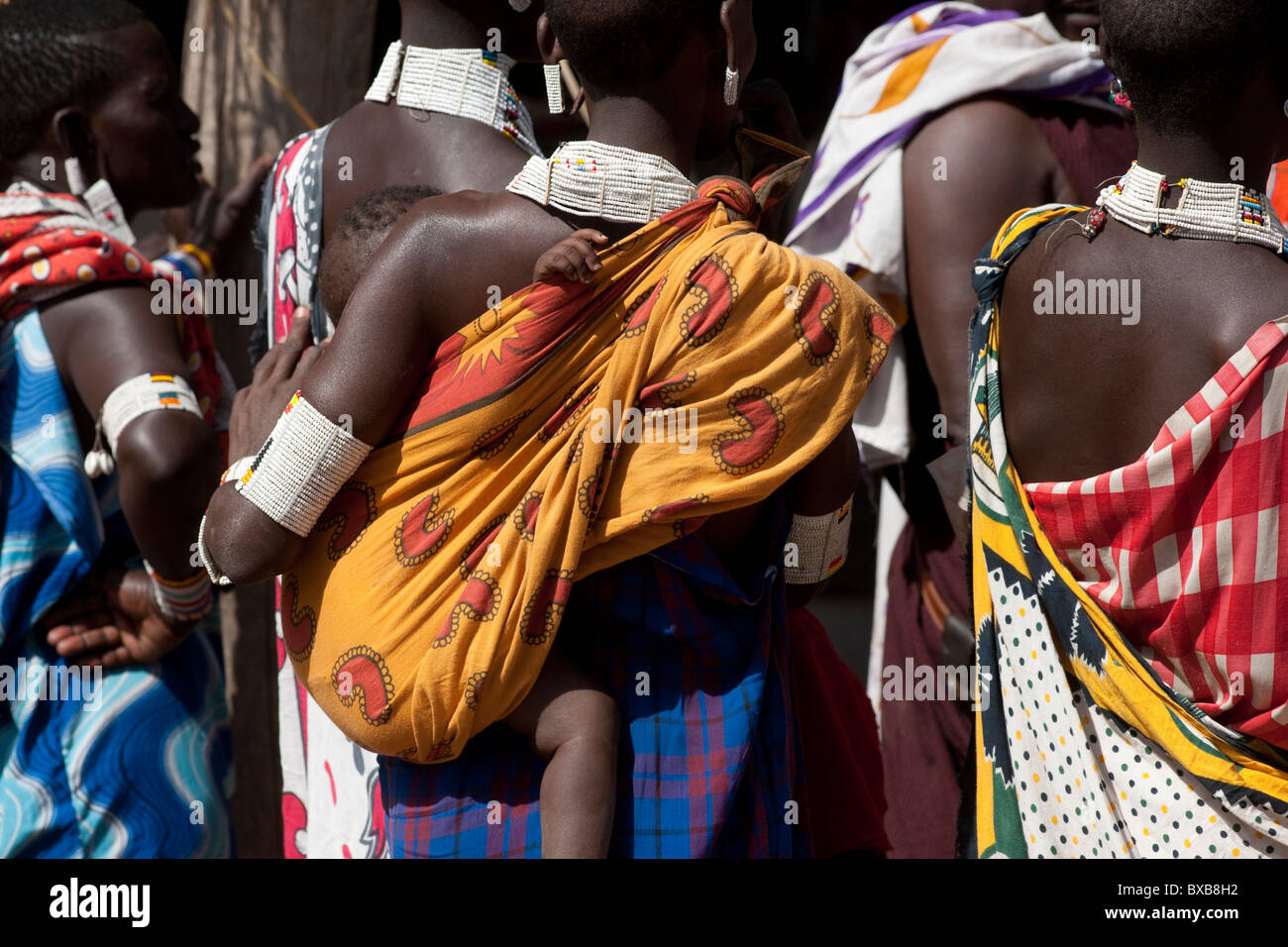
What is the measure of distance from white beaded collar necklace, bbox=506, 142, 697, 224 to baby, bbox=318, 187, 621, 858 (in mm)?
85

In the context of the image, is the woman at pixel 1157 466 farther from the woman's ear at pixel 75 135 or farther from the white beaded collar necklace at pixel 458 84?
the woman's ear at pixel 75 135

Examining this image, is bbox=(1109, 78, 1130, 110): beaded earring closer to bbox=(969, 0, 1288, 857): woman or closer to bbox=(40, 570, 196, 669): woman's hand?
bbox=(969, 0, 1288, 857): woman

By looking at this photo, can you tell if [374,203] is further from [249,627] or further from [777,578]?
[249,627]

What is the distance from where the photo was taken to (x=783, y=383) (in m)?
1.89

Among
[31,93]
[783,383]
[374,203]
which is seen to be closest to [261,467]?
[374,203]

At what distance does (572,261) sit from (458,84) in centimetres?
87

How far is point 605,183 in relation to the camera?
188cm

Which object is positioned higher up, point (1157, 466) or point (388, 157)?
point (388, 157)

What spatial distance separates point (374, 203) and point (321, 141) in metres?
0.61

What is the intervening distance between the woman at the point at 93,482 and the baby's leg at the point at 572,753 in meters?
1.21

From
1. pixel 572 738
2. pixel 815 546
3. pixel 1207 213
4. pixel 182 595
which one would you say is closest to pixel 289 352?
pixel 572 738

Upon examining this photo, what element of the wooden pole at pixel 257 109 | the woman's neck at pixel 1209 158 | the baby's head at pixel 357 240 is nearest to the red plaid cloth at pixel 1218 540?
the woman's neck at pixel 1209 158

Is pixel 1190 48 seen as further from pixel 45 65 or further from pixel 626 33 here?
pixel 45 65

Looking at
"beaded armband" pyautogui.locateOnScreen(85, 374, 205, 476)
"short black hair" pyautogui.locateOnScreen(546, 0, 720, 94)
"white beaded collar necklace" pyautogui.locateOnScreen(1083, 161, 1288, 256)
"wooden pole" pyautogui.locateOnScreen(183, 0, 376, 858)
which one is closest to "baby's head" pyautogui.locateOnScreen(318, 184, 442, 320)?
"short black hair" pyautogui.locateOnScreen(546, 0, 720, 94)
